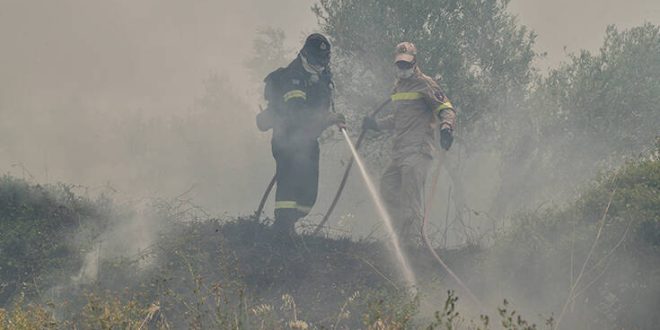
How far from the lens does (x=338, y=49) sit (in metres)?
18.0

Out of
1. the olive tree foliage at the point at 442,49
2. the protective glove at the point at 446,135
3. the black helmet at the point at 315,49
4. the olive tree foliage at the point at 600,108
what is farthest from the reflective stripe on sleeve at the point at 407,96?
the olive tree foliage at the point at 600,108

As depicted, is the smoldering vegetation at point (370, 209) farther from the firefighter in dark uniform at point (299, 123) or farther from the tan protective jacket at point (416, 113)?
the tan protective jacket at point (416, 113)

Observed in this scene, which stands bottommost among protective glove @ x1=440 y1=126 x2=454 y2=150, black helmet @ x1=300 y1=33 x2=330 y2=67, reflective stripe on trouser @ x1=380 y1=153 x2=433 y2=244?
reflective stripe on trouser @ x1=380 y1=153 x2=433 y2=244

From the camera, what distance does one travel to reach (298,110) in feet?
29.3

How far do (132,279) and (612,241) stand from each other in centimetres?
480

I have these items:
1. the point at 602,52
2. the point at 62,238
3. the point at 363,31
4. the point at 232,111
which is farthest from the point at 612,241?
the point at 232,111

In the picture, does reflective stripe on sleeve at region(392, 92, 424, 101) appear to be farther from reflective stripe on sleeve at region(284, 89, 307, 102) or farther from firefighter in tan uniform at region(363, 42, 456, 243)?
reflective stripe on sleeve at region(284, 89, 307, 102)

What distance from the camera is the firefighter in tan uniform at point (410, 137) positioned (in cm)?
896

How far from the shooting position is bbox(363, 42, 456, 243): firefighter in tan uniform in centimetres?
896

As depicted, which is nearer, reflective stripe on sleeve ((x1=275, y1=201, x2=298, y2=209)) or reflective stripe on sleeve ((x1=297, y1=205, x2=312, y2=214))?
reflective stripe on sleeve ((x1=275, y1=201, x2=298, y2=209))

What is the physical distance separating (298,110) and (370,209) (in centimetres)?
2494

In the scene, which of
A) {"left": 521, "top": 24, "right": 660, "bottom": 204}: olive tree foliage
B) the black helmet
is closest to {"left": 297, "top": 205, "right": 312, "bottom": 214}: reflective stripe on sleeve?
the black helmet

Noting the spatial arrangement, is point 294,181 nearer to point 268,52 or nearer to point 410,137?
point 410,137

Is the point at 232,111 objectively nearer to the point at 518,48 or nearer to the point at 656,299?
the point at 518,48
